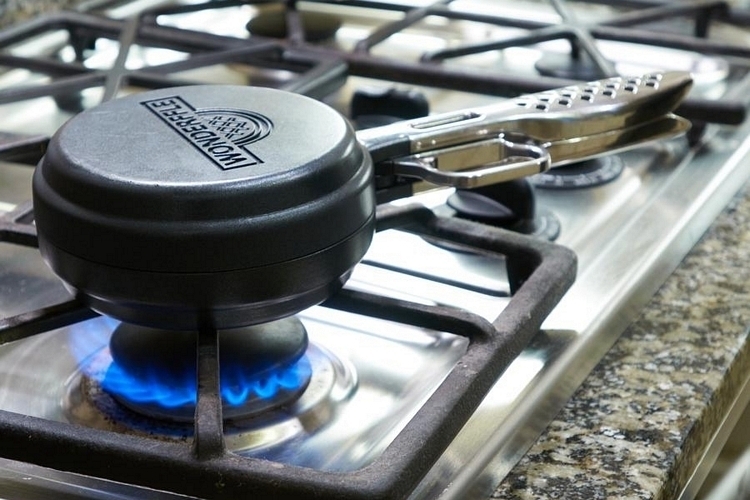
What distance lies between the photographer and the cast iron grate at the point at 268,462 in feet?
1.40

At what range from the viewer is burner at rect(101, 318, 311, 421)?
20.1 inches

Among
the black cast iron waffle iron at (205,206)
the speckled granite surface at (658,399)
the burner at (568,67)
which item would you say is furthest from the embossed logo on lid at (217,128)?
the burner at (568,67)

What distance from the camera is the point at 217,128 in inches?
20.5

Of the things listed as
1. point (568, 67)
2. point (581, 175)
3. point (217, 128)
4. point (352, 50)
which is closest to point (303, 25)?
point (352, 50)

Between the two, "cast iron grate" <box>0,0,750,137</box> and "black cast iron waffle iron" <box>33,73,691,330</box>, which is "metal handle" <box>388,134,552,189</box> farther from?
"cast iron grate" <box>0,0,750,137</box>

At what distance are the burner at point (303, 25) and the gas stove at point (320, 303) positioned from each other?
14 centimetres

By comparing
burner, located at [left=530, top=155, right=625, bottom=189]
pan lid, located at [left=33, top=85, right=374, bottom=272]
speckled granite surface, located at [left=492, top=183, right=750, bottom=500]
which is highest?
pan lid, located at [left=33, top=85, right=374, bottom=272]

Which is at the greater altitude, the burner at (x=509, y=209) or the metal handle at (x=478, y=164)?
the metal handle at (x=478, y=164)

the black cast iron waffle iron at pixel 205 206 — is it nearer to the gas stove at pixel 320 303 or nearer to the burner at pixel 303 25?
the gas stove at pixel 320 303

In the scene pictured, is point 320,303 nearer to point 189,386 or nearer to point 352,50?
point 189,386

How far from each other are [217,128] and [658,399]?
241 millimetres

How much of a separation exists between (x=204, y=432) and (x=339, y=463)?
75 mm

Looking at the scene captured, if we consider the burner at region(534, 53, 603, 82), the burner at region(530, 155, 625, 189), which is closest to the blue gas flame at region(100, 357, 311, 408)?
the burner at region(530, 155, 625, 189)

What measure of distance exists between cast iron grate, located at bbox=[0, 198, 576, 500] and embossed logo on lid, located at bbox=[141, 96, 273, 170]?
75 millimetres
